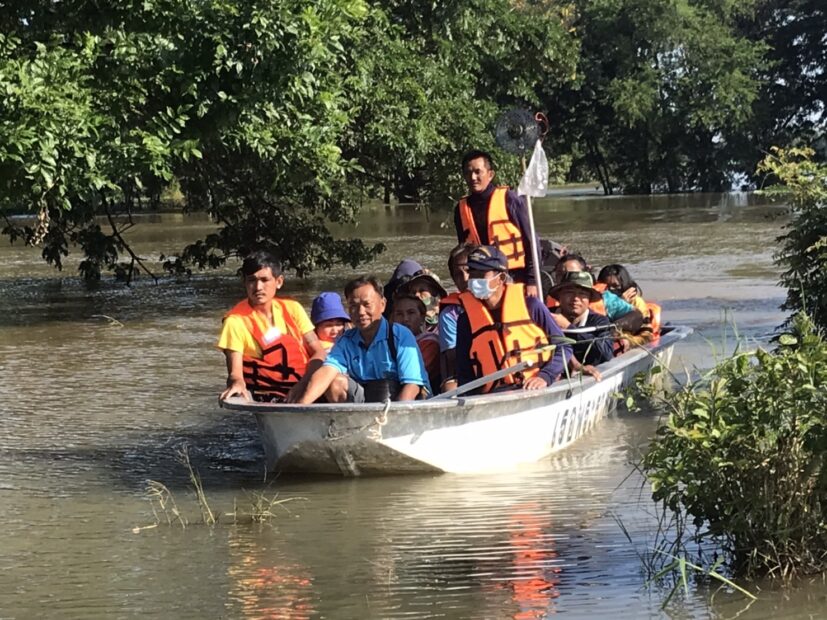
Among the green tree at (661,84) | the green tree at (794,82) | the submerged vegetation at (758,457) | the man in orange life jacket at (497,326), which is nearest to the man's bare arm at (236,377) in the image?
the man in orange life jacket at (497,326)

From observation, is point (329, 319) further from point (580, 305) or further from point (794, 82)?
point (794, 82)

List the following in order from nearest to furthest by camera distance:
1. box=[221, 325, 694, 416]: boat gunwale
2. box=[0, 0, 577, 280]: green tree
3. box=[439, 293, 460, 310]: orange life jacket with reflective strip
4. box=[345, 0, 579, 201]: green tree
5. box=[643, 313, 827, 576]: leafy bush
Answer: box=[643, 313, 827, 576]: leafy bush < box=[221, 325, 694, 416]: boat gunwale < box=[439, 293, 460, 310]: orange life jacket with reflective strip < box=[0, 0, 577, 280]: green tree < box=[345, 0, 579, 201]: green tree

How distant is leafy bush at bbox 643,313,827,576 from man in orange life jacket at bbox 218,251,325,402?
3.12 m

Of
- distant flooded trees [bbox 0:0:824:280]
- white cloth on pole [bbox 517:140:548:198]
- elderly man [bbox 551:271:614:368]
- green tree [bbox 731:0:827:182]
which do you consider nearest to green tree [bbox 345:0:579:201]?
distant flooded trees [bbox 0:0:824:280]

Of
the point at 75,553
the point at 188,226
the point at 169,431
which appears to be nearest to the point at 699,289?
the point at 169,431

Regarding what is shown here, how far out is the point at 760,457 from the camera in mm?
5461

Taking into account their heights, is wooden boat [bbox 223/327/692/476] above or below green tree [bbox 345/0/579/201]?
below

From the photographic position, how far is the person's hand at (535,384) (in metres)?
8.15

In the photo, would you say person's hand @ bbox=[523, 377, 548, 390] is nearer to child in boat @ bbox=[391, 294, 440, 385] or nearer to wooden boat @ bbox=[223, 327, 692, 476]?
wooden boat @ bbox=[223, 327, 692, 476]

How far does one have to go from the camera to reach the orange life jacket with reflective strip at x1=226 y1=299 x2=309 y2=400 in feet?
27.4

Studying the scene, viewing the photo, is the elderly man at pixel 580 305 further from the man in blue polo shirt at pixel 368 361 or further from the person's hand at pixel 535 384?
the man in blue polo shirt at pixel 368 361

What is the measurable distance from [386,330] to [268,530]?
4.93 ft

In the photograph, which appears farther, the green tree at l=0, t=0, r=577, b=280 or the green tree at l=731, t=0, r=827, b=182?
the green tree at l=731, t=0, r=827, b=182

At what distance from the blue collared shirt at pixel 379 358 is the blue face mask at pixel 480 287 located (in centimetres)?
51
